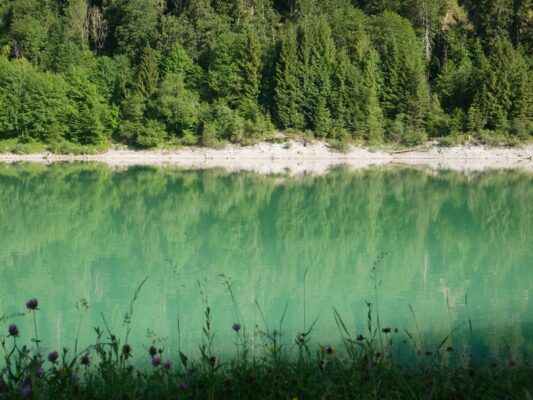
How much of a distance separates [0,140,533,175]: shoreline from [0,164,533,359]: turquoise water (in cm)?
2307

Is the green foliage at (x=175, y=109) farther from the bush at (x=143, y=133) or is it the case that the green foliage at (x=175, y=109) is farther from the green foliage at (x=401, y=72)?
the green foliage at (x=401, y=72)

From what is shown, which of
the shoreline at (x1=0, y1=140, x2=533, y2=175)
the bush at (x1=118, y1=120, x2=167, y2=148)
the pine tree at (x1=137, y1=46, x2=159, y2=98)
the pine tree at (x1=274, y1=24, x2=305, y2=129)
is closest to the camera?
the shoreline at (x1=0, y1=140, x2=533, y2=175)

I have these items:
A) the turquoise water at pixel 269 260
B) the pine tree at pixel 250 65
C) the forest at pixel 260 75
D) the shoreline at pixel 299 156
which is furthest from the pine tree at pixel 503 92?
the turquoise water at pixel 269 260

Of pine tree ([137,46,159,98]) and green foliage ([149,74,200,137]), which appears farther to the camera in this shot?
pine tree ([137,46,159,98])

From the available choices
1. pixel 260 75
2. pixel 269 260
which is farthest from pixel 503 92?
pixel 269 260

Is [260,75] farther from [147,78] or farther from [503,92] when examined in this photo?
[503,92]

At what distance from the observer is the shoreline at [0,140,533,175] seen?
55.4m

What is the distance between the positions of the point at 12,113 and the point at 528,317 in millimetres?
56161

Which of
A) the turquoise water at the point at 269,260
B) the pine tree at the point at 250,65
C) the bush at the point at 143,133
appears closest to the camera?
the turquoise water at the point at 269,260

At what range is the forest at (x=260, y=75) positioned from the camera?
2313 inches

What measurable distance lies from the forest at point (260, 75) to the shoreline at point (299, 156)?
3.67 ft

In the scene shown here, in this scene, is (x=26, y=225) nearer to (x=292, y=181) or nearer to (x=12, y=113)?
(x=292, y=181)

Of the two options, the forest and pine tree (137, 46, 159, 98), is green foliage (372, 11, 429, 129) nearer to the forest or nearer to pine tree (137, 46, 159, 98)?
the forest

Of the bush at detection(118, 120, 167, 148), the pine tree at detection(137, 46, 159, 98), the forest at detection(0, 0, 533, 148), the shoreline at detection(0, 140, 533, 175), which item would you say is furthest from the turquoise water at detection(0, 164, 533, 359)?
the pine tree at detection(137, 46, 159, 98)
